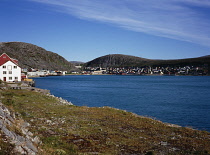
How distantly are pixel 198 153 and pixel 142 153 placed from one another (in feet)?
14.1

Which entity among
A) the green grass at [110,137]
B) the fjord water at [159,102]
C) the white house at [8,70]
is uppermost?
the white house at [8,70]

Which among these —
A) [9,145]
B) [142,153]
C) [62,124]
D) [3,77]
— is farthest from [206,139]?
[3,77]

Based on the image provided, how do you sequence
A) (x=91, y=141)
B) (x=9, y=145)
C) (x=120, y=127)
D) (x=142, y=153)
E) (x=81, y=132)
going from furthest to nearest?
1. (x=120, y=127)
2. (x=81, y=132)
3. (x=91, y=141)
4. (x=142, y=153)
5. (x=9, y=145)

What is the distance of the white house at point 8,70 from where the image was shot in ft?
295

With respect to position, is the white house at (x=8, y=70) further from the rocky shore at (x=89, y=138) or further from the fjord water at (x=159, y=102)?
the rocky shore at (x=89, y=138)

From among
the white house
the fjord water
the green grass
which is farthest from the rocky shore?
the white house

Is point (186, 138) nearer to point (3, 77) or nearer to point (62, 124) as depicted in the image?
point (62, 124)

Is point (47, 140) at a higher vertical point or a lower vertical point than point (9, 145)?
lower

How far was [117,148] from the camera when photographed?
17250mm

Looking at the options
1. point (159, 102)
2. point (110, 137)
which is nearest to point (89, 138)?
point (110, 137)

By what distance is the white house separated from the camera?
3536 inches

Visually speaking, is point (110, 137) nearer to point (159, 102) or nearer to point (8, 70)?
point (159, 102)

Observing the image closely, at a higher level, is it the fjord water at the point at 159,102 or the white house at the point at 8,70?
the white house at the point at 8,70

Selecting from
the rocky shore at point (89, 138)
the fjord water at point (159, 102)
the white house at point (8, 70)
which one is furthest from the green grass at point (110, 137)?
the white house at point (8, 70)
